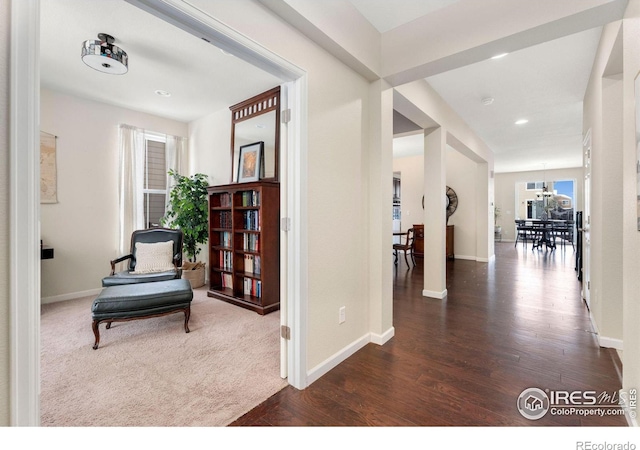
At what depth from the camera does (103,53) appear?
264 centimetres

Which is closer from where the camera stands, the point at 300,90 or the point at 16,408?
the point at 16,408

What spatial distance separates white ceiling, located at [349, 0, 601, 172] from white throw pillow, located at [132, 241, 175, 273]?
11.8 ft

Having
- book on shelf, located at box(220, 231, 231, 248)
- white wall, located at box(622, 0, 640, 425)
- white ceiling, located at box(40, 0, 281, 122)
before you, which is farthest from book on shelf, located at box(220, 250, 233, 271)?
white wall, located at box(622, 0, 640, 425)

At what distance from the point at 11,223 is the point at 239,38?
1274 mm

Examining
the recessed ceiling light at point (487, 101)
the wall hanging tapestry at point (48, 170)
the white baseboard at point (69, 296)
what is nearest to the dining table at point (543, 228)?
the recessed ceiling light at point (487, 101)

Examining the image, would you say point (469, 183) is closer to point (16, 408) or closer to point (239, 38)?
point (239, 38)

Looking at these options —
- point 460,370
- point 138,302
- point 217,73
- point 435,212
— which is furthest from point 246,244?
point 460,370

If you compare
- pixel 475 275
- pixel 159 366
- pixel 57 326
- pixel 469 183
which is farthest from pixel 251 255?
pixel 469 183

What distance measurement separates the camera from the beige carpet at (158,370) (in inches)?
66.8

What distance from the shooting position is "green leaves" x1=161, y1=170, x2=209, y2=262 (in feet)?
15.1

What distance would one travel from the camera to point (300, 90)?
1.92m

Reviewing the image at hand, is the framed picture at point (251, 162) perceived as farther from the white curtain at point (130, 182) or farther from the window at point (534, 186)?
the window at point (534, 186)

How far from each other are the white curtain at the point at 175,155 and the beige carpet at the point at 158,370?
2656mm

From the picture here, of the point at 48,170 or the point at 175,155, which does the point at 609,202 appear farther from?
the point at 48,170
